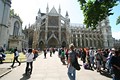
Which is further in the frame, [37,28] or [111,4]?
[37,28]

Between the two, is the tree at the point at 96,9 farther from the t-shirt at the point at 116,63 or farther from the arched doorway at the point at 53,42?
the arched doorway at the point at 53,42

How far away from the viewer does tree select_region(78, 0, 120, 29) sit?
12453 mm

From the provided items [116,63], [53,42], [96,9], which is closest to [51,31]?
[53,42]

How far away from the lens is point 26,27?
3278 inches

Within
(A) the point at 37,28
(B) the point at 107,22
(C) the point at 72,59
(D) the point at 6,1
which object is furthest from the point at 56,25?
(C) the point at 72,59

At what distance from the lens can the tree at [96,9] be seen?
1245 centimetres

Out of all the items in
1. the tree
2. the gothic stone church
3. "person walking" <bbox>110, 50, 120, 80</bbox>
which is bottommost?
"person walking" <bbox>110, 50, 120, 80</bbox>

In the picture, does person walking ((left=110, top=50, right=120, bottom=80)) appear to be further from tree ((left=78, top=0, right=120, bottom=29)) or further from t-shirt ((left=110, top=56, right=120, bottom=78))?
tree ((left=78, top=0, right=120, bottom=29))

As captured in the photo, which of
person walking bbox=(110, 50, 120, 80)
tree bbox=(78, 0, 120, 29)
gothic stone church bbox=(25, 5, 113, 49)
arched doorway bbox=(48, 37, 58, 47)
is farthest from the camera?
arched doorway bbox=(48, 37, 58, 47)

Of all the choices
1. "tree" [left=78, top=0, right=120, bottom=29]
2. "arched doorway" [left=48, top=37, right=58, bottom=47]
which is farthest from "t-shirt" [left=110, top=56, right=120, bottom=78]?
"arched doorway" [left=48, top=37, right=58, bottom=47]

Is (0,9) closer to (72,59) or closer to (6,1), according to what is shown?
(6,1)

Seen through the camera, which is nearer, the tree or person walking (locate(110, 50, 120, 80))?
person walking (locate(110, 50, 120, 80))

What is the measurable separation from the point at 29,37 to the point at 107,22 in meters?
50.4

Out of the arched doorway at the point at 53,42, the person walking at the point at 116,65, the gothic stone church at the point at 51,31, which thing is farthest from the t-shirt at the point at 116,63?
the arched doorway at the point at 53,42
